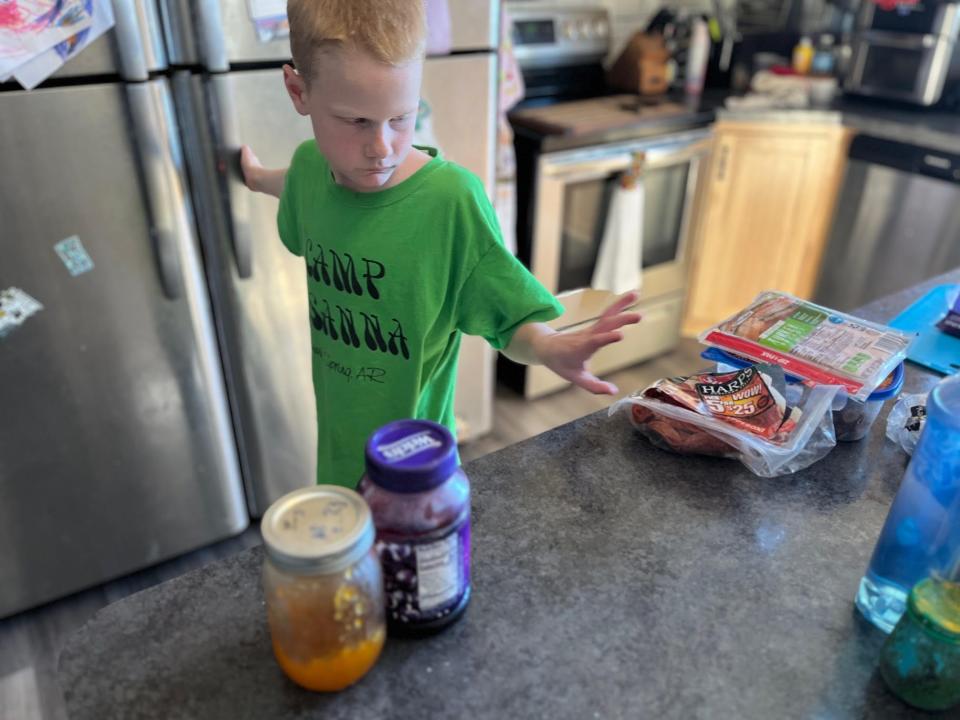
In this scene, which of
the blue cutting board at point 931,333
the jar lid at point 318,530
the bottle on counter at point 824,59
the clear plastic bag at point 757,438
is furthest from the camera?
the bottle on counter at point 824,59

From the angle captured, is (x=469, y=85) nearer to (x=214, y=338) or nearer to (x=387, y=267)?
(x=214, y=338)

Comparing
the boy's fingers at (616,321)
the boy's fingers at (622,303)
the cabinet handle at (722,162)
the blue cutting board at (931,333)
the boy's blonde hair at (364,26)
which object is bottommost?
the cabinet handle at (722,162)

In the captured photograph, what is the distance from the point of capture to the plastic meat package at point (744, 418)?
2.75 feet

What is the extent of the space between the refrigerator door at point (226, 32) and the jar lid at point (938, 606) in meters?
1.43

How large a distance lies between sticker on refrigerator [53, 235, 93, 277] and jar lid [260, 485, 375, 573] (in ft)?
3.80

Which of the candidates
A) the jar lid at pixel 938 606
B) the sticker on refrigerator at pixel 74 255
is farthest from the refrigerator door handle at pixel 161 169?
the jar lid at pixel 938 606

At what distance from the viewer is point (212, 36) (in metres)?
1.44

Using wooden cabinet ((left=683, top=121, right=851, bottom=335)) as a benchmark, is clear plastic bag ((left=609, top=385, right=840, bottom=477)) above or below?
above

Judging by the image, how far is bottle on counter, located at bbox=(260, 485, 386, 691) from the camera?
1.73 feet

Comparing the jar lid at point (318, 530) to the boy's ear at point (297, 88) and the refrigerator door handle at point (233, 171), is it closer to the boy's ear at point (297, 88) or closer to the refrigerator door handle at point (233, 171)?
the boy's ear at point (297, 88)

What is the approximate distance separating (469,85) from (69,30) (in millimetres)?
847

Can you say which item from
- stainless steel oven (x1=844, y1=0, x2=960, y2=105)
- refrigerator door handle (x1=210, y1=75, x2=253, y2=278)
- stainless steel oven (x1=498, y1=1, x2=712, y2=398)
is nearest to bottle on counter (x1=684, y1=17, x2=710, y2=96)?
stainless steel oven (x1=498, y1=1, x2=712, y2=398)

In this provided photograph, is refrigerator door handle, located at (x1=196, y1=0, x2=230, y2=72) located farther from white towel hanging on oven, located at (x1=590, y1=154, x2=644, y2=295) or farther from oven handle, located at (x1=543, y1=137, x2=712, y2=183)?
white towel hanging on oven, located at (x1=590, y1=154, x2=644, y2=295)

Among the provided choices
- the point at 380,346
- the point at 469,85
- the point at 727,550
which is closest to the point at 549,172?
the point at 469,85
